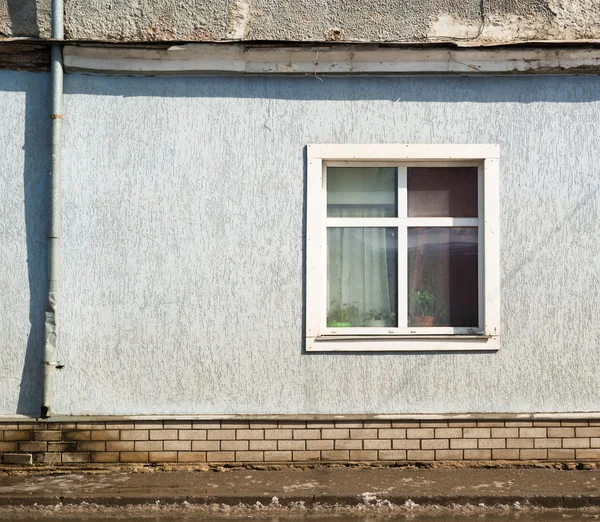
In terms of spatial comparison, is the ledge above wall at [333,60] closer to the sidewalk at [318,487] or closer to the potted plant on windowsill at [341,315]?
the potted plant on windowsill at [341,315]

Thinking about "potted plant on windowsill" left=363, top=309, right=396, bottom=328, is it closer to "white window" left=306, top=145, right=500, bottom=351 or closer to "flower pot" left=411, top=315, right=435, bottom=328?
"white window" left=306, top=145, right=500, bottom=351

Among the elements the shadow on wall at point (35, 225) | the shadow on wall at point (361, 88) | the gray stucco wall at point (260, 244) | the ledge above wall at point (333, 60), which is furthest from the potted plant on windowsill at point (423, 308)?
the shadow on wall at point (35, 225)

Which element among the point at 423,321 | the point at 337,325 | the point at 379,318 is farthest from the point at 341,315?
the point at 423,321

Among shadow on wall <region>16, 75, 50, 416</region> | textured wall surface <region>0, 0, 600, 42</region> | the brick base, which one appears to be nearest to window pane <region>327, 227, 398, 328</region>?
the brick base

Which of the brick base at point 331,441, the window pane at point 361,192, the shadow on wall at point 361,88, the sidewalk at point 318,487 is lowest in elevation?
the sidewalk at point 318,487

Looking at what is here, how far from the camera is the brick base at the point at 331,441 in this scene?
672 cm

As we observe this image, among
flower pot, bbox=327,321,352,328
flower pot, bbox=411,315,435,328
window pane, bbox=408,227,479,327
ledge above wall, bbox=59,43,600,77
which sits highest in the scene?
ledge above wall, bbox=59,43,600,77

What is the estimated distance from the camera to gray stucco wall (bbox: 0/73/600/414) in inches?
267

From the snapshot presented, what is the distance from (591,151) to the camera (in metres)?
6.86

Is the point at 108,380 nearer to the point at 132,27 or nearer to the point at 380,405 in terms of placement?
the point at 380,405

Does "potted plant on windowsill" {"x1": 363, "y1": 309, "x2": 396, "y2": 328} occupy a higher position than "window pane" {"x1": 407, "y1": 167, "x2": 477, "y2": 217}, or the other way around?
"window pane" {"x1": 407, "y1": 167, "x2": 477, "y2": 217}

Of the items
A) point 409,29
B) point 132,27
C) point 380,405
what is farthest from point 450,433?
point 132,27

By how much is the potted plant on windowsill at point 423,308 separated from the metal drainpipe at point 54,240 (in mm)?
2824

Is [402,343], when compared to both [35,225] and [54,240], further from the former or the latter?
[35,225]
